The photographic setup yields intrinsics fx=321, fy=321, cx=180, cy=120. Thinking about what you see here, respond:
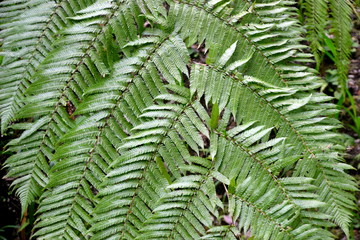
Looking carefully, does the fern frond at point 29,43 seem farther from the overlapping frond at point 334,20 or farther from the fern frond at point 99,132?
the overlapping frond at point 334,20

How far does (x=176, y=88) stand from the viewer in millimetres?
1346

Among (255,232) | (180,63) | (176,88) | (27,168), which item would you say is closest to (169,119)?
(176,88)

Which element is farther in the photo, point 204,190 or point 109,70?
point 109,70

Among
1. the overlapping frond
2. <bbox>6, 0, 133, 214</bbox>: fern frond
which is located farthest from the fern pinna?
the overlapping frond

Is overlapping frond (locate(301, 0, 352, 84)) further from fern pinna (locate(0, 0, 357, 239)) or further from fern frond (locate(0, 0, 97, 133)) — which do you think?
fern frond (locate(0, 0, 97, 133))

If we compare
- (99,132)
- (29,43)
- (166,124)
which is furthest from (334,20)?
(29,43)

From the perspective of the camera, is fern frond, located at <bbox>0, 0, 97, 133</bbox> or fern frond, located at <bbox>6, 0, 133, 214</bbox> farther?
fern frond, located at <bbox>0, 0, 97, 133</bbox>

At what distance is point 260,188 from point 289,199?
0.12 m

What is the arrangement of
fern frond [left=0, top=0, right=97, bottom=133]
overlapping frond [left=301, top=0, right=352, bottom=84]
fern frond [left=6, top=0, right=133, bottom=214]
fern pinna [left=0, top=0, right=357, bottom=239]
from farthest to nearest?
overlapping frond [left=301, top=0, right=352, bottom=84], fern frond [left=0, top=0, right=97, bottom=133], fern frond [left=6, top=0, right=133, bottom=214], fern pinna [left=0, top=0, right=357, bottom=239]

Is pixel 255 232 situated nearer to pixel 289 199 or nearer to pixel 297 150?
pixel 289 199

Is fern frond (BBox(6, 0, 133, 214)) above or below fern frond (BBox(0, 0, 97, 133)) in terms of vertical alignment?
below

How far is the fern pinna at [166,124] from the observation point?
123 centimetres

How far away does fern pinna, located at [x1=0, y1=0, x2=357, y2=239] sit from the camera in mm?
1228

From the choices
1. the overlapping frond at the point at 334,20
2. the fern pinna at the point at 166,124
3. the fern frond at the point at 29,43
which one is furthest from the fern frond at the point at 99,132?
the overlapping frond at the point at 334,20
